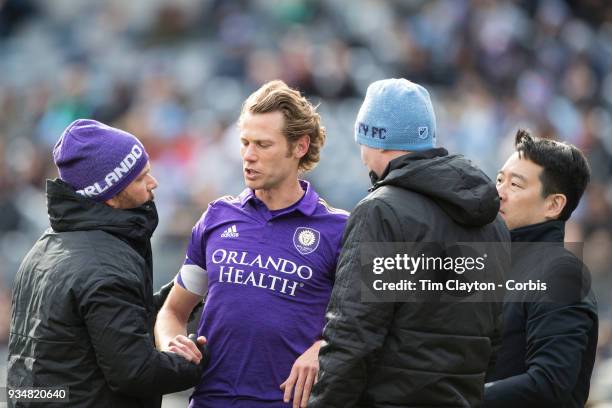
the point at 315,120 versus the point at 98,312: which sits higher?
the point at 315,120

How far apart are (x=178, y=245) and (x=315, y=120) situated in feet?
18.3

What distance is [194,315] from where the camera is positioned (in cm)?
446

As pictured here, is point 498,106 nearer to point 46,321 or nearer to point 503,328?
point 503,328

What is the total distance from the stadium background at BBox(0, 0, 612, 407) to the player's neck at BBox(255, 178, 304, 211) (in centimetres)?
538

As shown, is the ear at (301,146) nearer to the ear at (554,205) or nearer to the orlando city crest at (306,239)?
the orlando city crest at (306,239)

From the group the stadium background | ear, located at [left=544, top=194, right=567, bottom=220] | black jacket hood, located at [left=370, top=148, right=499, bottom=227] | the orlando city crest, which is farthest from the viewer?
the stadium background

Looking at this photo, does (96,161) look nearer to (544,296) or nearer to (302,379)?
(302,379)

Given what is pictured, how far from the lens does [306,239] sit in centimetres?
404

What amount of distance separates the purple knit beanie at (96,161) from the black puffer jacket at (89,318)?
2.2 inches

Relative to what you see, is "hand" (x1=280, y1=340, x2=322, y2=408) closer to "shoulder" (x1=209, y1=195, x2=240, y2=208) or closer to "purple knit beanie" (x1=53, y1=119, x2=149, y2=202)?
"shoulder" (x1=209, y1=195, x2=240, y2=208)

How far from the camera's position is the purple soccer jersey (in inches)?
155

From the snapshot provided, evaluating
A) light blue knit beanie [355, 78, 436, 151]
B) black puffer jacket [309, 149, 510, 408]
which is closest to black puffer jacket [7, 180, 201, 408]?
black puffer jacket [309, 149, 510, 408]

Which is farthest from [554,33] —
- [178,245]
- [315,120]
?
[315,120]

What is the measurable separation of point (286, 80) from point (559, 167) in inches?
295
